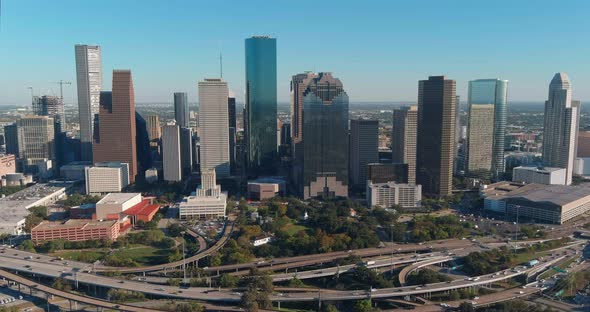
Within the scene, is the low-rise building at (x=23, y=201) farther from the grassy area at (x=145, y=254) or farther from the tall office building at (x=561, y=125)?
the tall office building at (x=561, y=125)

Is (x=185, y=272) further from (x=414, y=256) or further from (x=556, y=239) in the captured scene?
(x=556, y=239)

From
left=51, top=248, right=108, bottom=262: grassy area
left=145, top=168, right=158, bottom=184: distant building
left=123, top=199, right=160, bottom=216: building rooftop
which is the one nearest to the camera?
left=51, top=248, right=108, bottom=262: grassy area

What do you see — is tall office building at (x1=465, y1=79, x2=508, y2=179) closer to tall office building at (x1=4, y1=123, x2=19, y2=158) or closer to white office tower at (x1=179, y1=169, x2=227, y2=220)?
white office tower at (x1=179, y1=169, x2=227, y2=220)

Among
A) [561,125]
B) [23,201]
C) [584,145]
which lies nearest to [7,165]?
[23,201]

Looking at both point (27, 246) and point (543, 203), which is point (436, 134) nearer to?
point (543, 203)

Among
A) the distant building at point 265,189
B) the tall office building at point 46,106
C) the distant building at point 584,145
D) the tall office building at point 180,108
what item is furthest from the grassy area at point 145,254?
the distant building at point 584,145

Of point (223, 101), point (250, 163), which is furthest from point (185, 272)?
point (250, 163)

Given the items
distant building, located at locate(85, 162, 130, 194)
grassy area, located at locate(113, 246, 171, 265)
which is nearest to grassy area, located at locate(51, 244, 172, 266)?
grassy area, located at locate(113, 246, 171, 265)
